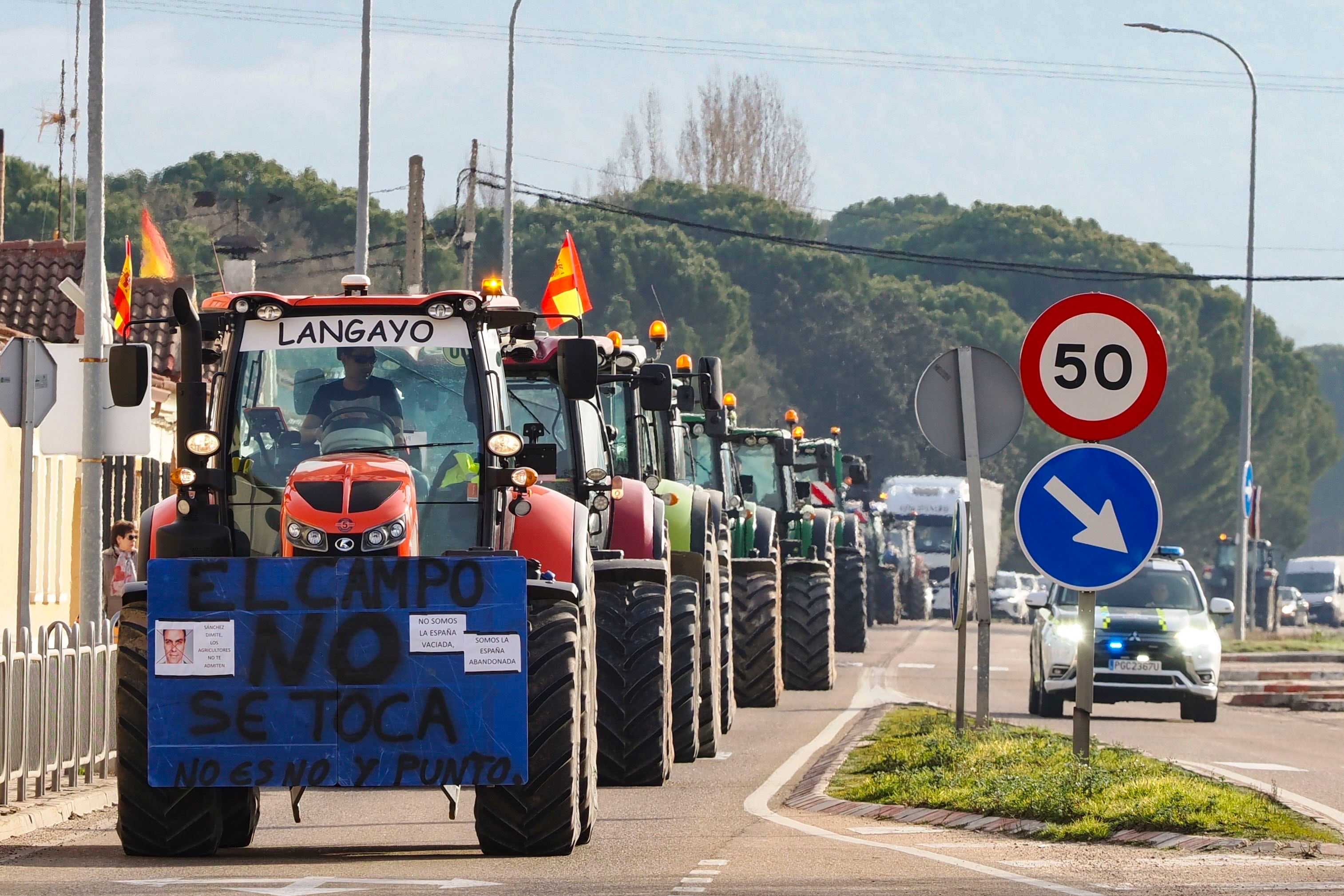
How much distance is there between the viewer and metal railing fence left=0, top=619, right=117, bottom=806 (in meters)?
12.6

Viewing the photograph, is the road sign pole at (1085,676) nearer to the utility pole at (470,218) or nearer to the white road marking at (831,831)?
the white road marking at (831,831)

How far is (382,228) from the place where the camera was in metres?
63.9

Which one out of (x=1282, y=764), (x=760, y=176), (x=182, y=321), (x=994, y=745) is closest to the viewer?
(x=182, y=321)

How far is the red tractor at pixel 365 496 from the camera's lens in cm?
1006

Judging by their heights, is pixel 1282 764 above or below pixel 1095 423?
below

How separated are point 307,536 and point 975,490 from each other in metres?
6.42

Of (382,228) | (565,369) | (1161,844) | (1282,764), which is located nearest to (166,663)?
(565,369)

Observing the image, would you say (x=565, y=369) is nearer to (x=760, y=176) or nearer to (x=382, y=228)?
(x=382, y=228)

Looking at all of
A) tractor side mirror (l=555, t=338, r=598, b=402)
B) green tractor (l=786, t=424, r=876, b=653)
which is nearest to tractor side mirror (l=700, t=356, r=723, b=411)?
tractor side mirror (l=555, t=338, r=598, b=402)

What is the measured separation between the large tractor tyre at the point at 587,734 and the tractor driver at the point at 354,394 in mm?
1227

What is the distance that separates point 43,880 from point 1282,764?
1106cm

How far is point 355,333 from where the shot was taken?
10.9 m

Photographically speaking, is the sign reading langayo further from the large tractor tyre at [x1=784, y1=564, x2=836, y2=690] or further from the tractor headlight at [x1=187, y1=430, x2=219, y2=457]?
the large tractor tyre at [x1=784, y1=564, x2=836, y2=690]

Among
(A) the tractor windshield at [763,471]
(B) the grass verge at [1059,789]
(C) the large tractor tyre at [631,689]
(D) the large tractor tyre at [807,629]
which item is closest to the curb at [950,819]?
(B) the grass verge at [1059,789]
